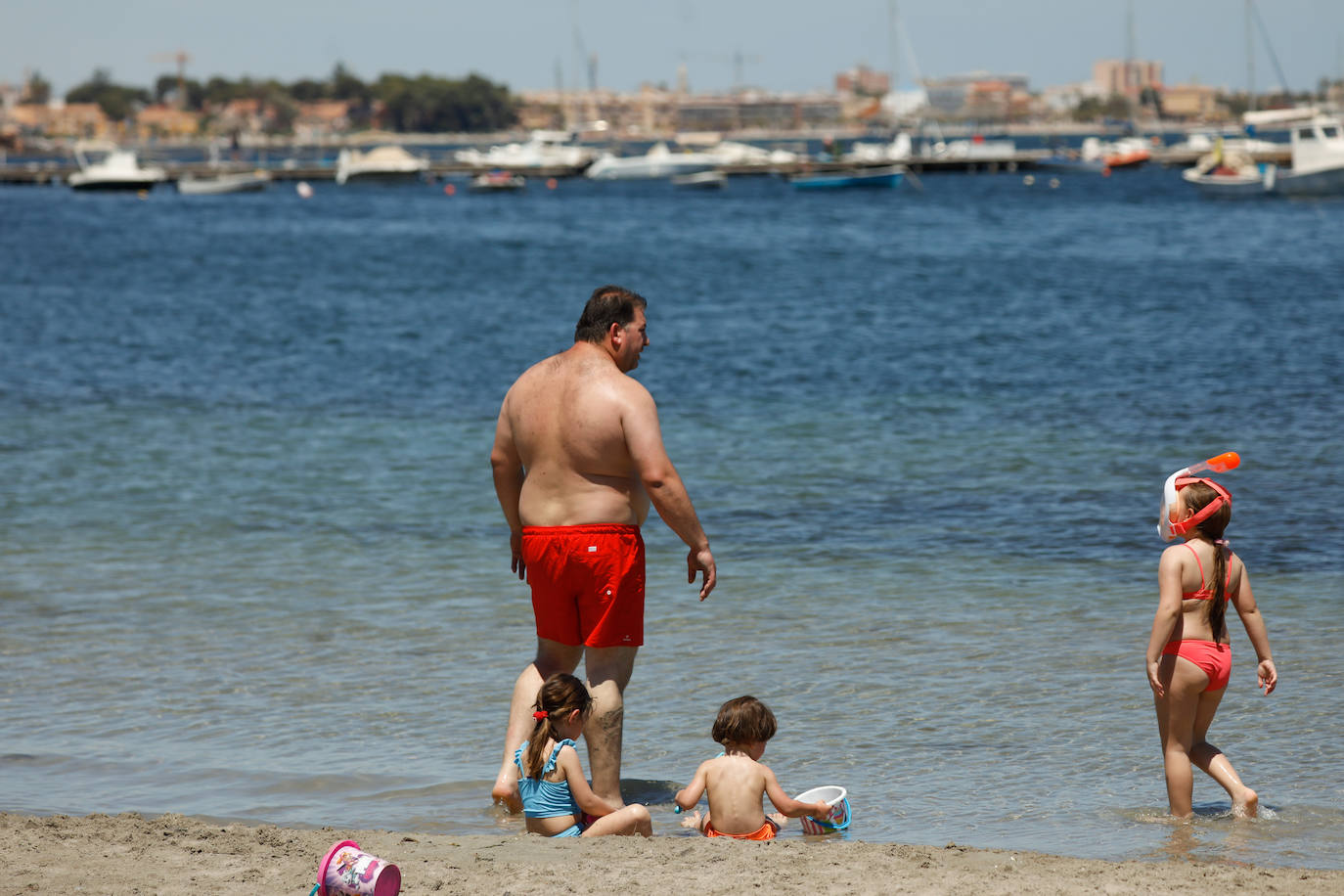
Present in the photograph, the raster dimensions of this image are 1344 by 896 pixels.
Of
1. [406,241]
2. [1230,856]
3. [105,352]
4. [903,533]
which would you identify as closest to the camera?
[1230,856]

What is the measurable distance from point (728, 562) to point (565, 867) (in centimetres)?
538

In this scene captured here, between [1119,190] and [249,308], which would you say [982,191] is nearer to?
[1119,190]

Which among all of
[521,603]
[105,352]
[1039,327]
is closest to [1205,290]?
[1039,327]

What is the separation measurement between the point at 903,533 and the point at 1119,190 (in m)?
78.5

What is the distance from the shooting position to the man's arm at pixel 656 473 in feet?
16.7

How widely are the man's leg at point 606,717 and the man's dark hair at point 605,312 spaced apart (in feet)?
3.79

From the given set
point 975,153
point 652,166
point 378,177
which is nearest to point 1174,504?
point 652,166

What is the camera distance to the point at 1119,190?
83750 millimetres

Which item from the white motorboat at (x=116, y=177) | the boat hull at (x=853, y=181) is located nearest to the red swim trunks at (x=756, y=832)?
the boat hull at (x=853, y=181)

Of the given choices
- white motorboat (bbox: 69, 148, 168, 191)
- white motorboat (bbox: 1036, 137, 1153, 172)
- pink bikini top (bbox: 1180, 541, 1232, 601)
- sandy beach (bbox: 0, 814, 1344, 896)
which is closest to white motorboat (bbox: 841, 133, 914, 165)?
white motorboat (bbox: 1036, 137, 1153, 172)

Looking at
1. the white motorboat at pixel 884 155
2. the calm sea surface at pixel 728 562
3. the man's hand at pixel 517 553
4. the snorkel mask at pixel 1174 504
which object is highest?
the white motorboat at pixel 884 155

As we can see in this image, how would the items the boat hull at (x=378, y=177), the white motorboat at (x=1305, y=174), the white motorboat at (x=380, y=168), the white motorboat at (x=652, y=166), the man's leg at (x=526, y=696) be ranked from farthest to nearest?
1. the white motorboat at (x=652, y=166)
2. the boat hull at (x=378, y=177)
3. the white motorboat at (x=380, y=168)
4. the white motorboat at (x=1305, y=174)
5. the man's leg at (x=526, y=696)

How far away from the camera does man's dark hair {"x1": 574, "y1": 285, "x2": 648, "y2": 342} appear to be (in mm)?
5234

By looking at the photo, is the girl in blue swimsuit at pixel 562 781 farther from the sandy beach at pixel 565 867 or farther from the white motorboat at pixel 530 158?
the white motorboat at pixel 530 158
